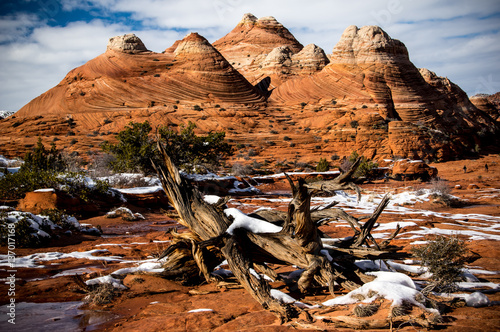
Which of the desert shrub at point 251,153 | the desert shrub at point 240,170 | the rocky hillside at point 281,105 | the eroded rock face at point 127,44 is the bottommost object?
the desert shrub at point 240,170

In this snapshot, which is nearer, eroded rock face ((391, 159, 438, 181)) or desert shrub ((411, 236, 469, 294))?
desert shrub ((411, 236, 469, 294))

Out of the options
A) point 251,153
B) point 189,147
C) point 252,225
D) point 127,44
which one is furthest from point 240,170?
point 127,44

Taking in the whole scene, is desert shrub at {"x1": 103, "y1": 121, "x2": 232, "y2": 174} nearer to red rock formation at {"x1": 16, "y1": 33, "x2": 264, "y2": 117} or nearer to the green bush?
the green bush

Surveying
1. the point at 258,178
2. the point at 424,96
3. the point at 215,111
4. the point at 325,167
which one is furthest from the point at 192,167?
the point at 424,96

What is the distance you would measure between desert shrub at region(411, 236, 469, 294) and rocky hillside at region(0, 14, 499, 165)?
22.7 m

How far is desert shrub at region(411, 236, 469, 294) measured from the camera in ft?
12.6

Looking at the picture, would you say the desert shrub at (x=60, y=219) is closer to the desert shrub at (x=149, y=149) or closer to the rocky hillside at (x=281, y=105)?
the desert shrub at (x=149, y=149)

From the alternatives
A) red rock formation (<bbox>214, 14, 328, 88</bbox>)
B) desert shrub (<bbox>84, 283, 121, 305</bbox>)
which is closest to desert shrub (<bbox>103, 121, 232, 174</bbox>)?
desert shrub (<bbox>84, 283, 121, 305</bbox>)

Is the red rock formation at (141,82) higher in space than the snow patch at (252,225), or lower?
higher

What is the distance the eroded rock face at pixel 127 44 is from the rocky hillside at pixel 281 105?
164mm

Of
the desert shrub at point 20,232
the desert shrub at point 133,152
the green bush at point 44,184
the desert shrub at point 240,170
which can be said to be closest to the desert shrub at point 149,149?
the desert shrub at point 133,152

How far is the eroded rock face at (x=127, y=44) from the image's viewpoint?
44.8 metres

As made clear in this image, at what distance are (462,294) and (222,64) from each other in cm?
4326

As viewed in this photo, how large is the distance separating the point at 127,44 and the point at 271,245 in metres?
47.6
